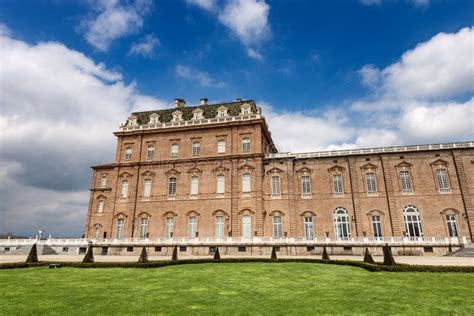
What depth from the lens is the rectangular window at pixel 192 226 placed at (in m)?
35.3

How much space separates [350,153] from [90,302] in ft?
105

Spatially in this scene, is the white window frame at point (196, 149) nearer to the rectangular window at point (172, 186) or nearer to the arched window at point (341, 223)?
the rectangular window at point (172, 186)

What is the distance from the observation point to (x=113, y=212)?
38.2 m

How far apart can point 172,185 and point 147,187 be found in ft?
11.2

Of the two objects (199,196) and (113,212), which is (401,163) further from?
(113,212)

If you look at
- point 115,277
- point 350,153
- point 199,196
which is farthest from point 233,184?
point 115,277

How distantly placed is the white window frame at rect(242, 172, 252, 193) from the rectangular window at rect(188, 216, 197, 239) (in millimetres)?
6825

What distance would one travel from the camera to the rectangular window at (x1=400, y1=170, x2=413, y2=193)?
3269 cm

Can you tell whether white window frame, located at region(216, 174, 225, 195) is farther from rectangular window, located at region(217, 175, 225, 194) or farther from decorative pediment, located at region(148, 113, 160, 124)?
decorative pediment, located at region(148, 113, 160, 124)

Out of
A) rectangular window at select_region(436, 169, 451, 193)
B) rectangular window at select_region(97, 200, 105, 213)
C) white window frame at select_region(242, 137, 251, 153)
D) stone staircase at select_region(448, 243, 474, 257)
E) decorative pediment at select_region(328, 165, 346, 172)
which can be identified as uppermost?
white window frame at select_region(242, 137, 251, 153)

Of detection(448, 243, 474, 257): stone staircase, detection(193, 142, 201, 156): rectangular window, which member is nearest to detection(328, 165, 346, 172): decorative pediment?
detection(448, 243, 474, 257): stone staircase

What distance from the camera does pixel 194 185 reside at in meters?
37.1

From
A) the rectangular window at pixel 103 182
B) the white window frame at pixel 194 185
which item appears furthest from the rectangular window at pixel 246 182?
the rectangular window at pixel 103 182

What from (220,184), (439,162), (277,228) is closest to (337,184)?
(277,228)
